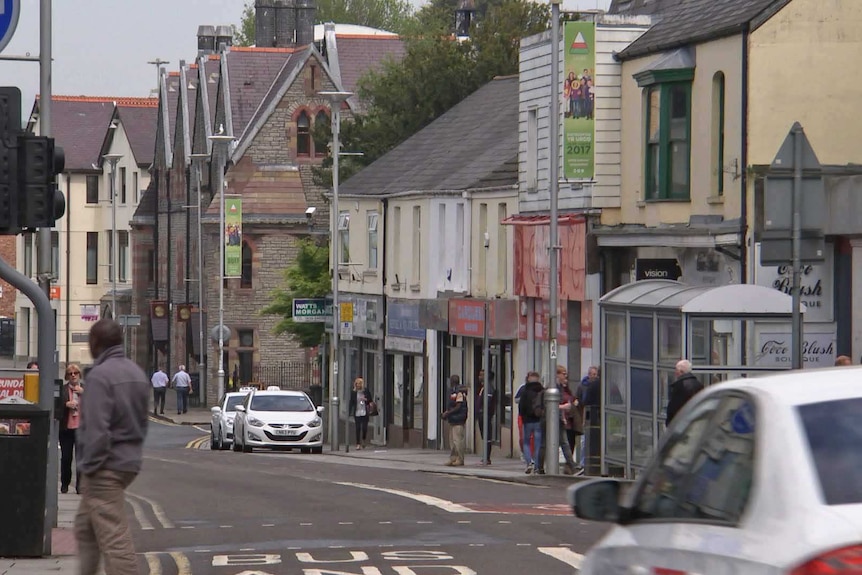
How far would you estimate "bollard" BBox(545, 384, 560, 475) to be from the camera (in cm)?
2845

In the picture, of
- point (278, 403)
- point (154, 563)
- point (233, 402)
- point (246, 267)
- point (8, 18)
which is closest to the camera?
point (8, 18)

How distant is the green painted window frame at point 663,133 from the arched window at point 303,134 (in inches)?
1668

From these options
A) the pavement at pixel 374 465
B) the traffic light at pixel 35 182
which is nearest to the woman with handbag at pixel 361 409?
the pavement at pixel 374 465

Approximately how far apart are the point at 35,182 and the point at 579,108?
64.4 feet

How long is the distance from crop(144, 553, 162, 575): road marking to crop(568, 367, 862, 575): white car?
7.74m

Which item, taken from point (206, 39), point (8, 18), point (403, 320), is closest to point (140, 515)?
point (8, 18)

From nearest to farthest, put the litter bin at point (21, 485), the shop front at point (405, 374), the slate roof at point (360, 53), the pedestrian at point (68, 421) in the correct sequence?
1. the litter bin at point (21, 485)
2. the pedestrian at point (68, 421)
3. the shop front at point (405, 374)
4. the slate roof at point (360, 53)

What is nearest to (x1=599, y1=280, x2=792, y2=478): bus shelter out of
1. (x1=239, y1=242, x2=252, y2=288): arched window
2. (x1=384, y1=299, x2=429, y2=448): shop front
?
(x1=384, y1=299, x2=429, y2=448): shop front

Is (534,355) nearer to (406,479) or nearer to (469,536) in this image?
(406,479)

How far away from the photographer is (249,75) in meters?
75.3

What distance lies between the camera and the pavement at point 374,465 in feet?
45.0

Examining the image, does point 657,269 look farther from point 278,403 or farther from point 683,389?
point 278,403

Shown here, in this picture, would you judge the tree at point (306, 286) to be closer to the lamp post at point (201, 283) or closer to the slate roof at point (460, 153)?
the slate roof at point (460, 153)

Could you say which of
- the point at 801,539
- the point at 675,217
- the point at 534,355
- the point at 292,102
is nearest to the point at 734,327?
the point at 675,217
